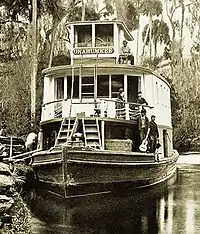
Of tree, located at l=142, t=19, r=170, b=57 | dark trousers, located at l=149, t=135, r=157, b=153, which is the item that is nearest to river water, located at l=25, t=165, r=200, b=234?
dark trousers, located at l=149, t=135, r=157, b=153

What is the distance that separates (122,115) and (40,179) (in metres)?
3.68

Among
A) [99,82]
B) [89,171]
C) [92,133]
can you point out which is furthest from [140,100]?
[89,171]

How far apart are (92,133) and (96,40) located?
6.43 metres

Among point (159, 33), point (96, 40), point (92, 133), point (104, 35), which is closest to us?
point (92, 133)

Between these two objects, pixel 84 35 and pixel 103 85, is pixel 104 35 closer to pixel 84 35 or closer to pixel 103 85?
pixel 84 35

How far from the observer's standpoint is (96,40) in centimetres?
2289

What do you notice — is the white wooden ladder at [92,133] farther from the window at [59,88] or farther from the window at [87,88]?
the window at [59,88]

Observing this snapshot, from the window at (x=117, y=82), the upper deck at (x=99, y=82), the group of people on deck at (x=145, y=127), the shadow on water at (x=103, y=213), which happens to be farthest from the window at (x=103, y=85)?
the shadow on water at (x=103, y=213)

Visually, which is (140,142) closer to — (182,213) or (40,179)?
(40,179)

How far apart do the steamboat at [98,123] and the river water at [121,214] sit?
62cm

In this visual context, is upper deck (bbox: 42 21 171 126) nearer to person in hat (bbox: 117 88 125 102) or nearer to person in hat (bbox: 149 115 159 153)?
person in hat (bbox: 117 88 125 102)

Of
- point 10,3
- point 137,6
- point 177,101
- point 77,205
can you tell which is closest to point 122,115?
point 77,205

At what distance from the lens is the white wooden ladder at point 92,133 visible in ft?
56.6

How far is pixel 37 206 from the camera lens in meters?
14.9
